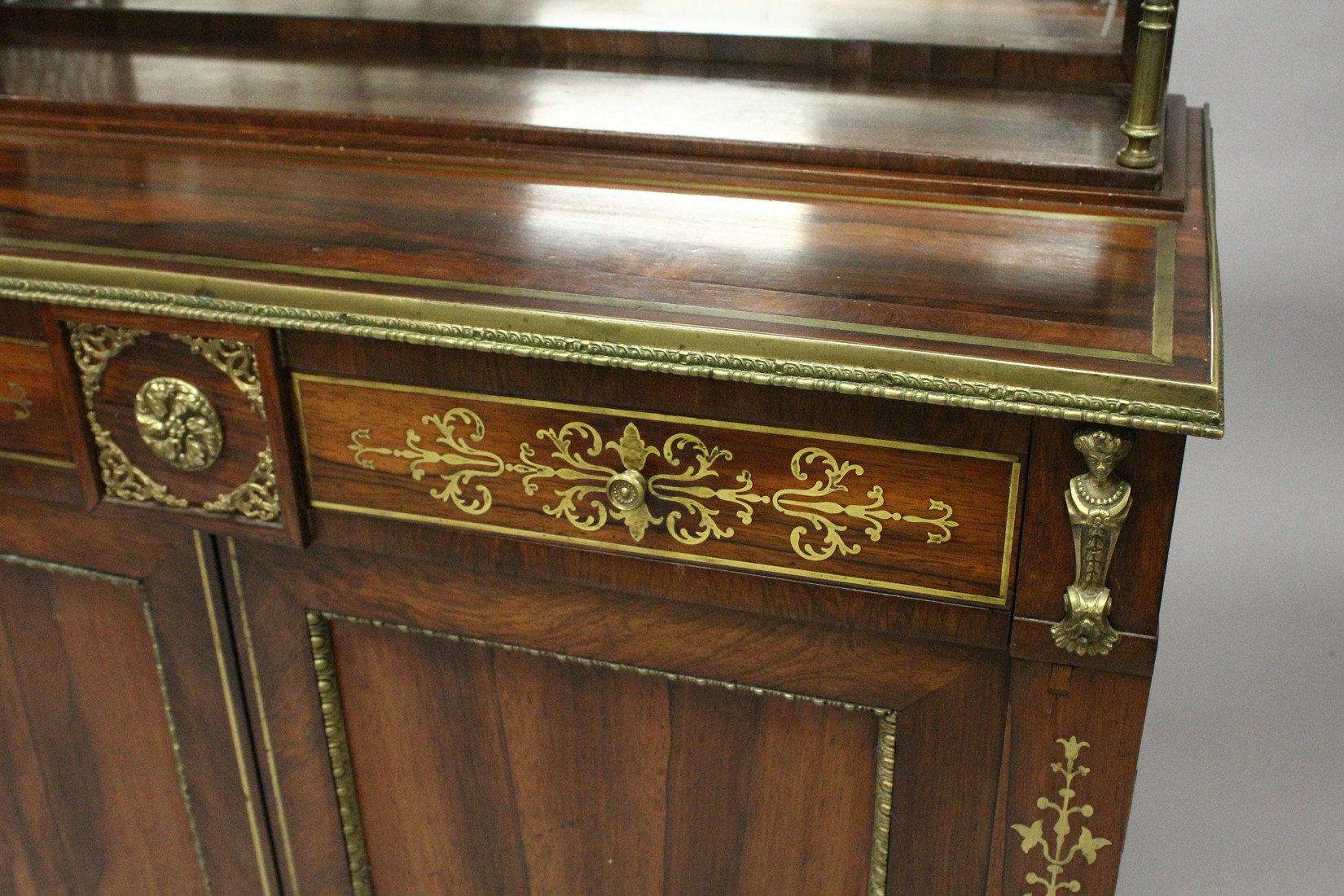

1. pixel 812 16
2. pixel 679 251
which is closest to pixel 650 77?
pixel 812 16

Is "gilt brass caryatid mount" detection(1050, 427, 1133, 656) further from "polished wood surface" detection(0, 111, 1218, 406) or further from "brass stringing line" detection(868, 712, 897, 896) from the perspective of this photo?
"brass stringing line" detection(868, 712, 897, 896)

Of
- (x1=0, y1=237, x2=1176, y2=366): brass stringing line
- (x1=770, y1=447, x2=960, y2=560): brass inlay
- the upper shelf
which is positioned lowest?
(x1=770, y1=447, x2=960, y2=560): brass inlay

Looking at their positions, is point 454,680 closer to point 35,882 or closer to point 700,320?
point 700,320

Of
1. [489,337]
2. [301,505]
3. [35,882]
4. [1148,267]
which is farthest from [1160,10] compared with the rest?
[35,882]

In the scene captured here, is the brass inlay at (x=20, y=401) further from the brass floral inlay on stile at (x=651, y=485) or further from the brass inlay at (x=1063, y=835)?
the brass inlay at (x=1063, y=835)

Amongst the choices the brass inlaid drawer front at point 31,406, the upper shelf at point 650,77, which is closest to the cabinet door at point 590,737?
the brass inlaid drawer front at point 31,406

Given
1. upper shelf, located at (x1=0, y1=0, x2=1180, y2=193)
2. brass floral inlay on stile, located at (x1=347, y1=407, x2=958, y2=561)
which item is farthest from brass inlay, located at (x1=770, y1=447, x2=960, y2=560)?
upper shelf, located at (x1=0, y1=0, x2=1180, y2=193)

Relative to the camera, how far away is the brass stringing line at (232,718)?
1084mm

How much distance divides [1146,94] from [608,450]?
44 cm

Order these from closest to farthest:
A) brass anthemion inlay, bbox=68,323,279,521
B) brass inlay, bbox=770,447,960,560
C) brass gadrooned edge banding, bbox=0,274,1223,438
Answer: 1. brass gadrooned edge banding, bbox=0,274,1223,438
2. brass inlay, bbox=770,447,960,560
3. brass anthemion inlay, bbox=68,323,279,521

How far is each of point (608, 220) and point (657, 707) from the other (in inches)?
13.2

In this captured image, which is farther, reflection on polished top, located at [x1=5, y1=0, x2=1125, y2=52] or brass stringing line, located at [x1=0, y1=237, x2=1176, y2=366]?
reflection on polished top, located at [x1=5, y1=0, x2=1125, y2=52]

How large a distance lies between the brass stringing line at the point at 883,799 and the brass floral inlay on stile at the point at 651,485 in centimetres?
14

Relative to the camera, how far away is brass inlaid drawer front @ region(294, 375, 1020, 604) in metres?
→ 0.87
